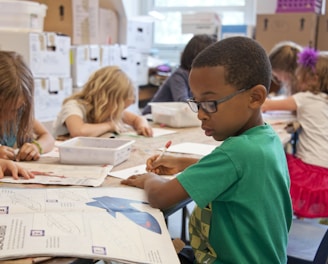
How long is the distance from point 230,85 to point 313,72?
1.57 metres

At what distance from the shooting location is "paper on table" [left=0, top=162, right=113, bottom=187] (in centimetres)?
118

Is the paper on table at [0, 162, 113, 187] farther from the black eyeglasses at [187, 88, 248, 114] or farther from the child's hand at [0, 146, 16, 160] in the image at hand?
the black eyeglasses at [187, 88, 248, 114]

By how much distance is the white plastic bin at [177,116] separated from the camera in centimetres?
221

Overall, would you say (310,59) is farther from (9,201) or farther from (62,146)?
(9,201)

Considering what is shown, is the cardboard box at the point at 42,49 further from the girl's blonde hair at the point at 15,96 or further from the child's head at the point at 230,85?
the child's head at the point at 230,85

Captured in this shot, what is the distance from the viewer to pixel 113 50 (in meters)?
3.68

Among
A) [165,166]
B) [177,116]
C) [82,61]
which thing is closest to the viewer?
[165,166]

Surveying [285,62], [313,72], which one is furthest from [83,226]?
[285,62]

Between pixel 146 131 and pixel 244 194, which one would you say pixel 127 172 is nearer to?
pixel 244 194

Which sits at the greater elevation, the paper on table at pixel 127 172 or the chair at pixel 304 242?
the paper on table at pixel 127 172

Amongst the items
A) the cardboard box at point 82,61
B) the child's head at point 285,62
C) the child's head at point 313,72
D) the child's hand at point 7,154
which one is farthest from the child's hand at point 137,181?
the cardboard box at point 82,61

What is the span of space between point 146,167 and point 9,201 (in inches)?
18.5

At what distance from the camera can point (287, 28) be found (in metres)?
3.98

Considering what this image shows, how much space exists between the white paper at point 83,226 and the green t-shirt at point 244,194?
13 cm
